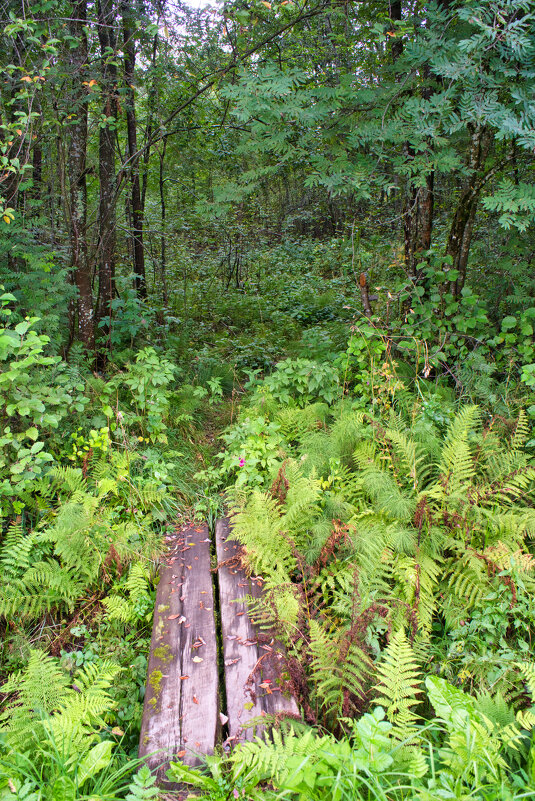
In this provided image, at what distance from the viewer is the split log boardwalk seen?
2117 millimetres

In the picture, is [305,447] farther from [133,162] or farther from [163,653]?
[133,162]

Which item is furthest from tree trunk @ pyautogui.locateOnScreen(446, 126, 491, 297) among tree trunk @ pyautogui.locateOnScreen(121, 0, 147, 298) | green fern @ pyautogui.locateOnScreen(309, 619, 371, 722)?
green fern @ pyautogui.locateOnScreen(309, 619, 371, 722)

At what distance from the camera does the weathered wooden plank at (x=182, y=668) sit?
2.09 m

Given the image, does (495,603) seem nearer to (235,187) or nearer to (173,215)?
(235,187)

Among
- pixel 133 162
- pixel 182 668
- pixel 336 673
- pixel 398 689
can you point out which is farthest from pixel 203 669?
pixel 133 162

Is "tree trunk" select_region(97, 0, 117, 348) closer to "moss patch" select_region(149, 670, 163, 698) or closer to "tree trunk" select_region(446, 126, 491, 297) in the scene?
"tree trunk" select_region(446, 126, 491, 297)

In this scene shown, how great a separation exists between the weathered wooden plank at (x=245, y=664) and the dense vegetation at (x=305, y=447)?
4.5 inches

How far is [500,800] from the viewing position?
5.27 feet

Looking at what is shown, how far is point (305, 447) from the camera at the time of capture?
3.83 m

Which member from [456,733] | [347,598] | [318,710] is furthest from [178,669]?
[456,733]

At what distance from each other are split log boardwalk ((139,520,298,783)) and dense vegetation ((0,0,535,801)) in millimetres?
139

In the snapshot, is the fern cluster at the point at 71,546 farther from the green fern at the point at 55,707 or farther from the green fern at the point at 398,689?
the green fern at the point at 398,689

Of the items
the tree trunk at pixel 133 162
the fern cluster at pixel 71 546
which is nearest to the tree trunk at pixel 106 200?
the tree trunk at pixel 133 162

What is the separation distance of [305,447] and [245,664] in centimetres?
A: 177
